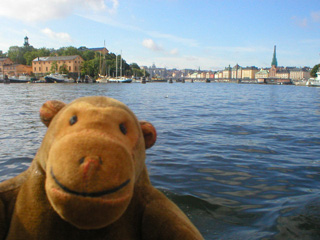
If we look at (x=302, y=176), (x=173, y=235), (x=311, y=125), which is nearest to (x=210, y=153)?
(x=302, y=176)

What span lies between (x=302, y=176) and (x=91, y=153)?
5.61 metres

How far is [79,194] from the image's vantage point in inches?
51.9

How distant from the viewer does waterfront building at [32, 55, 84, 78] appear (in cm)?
11662

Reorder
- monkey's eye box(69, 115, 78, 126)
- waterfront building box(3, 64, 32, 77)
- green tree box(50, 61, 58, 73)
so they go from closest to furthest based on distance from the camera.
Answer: monkey's eye box(69, 115, 78, 126) < green tree box(50, 61, 58, 73) < waterfront building box(3, 64, 32, 77)

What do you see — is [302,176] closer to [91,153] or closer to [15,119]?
[91,153]

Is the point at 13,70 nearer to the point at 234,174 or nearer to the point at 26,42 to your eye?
the point at 26,42

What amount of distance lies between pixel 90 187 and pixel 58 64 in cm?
12619

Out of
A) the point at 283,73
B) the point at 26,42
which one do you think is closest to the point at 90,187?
the point at 26,42

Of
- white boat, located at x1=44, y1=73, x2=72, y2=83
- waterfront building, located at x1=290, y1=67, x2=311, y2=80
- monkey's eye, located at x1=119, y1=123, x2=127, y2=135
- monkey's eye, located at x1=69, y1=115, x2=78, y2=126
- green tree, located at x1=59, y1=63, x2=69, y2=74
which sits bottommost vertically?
monkey's eye, located at x1=119, y1=123, x2=127, y2=135

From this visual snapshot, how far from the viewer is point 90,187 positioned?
1.32 meters

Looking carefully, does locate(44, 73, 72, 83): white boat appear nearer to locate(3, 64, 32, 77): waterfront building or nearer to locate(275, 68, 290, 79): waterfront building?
locate(3, 64, 32, 77): waterfront building

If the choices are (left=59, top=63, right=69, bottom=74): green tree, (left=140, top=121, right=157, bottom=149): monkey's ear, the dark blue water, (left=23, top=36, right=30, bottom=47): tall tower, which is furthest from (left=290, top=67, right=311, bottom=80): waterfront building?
(left=140, top=121, right=157, bottom=149): monkey's ear

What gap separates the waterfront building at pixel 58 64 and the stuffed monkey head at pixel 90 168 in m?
118

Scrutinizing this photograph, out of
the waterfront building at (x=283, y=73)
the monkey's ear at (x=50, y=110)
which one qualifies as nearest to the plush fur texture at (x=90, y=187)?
the monkey's ear at (x=50, y=110)
